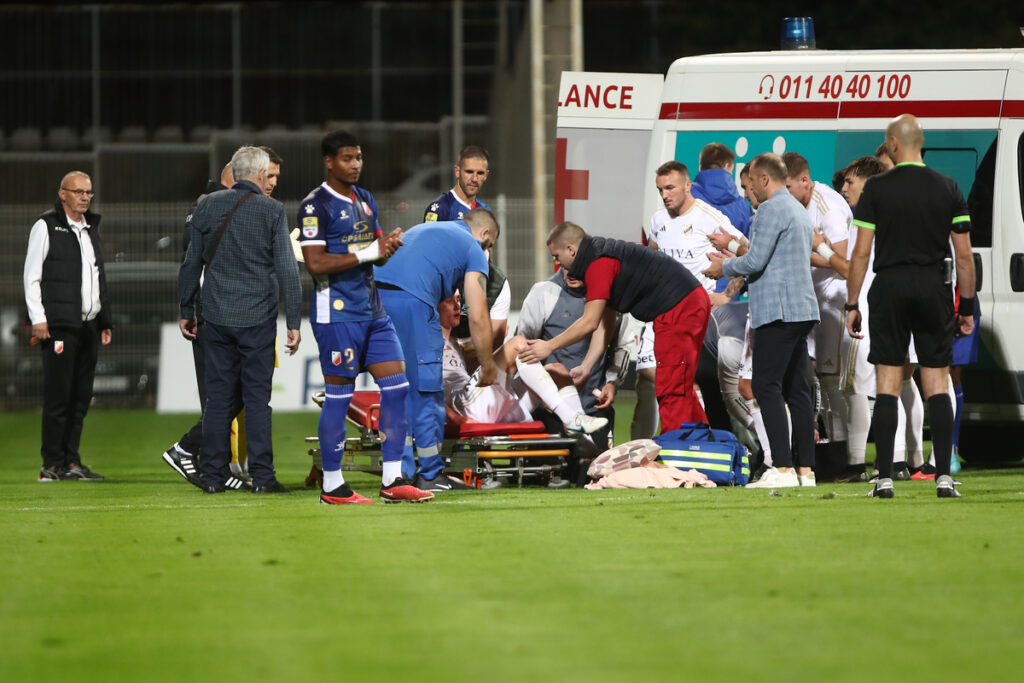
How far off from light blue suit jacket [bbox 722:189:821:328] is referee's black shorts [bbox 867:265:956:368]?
705 millimetres

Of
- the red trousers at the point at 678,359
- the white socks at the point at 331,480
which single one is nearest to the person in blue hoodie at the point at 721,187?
the red trousers at the point at 678,359

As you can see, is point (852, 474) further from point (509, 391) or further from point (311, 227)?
point (311, 227)

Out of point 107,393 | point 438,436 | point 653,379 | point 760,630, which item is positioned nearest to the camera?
point 760,630

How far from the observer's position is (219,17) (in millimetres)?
32656

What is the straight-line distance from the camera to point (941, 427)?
8188 millimetres

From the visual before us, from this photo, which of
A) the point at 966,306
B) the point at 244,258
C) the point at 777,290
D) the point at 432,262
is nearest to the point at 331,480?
the point at 432,262

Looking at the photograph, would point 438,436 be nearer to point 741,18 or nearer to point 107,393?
point 107,393

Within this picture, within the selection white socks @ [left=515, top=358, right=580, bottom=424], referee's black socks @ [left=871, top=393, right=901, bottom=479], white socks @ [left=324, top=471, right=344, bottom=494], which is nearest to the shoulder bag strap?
A: white socks @ [left=324, top=471, right=344, bottom=494]

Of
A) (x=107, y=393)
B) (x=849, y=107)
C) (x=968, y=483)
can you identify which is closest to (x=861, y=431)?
(x=968, y=483)

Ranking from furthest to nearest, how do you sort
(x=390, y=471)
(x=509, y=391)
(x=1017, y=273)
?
(x=1017, y=273), (x=509, y=391), (x=390, y=471)

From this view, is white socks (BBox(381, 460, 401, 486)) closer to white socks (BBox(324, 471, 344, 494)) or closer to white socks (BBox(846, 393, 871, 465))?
white socks (BBox(324, 471, 344, 494))

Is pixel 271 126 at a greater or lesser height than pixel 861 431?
greater

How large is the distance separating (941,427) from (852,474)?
6.08 feet

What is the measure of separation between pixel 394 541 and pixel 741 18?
2644cm
